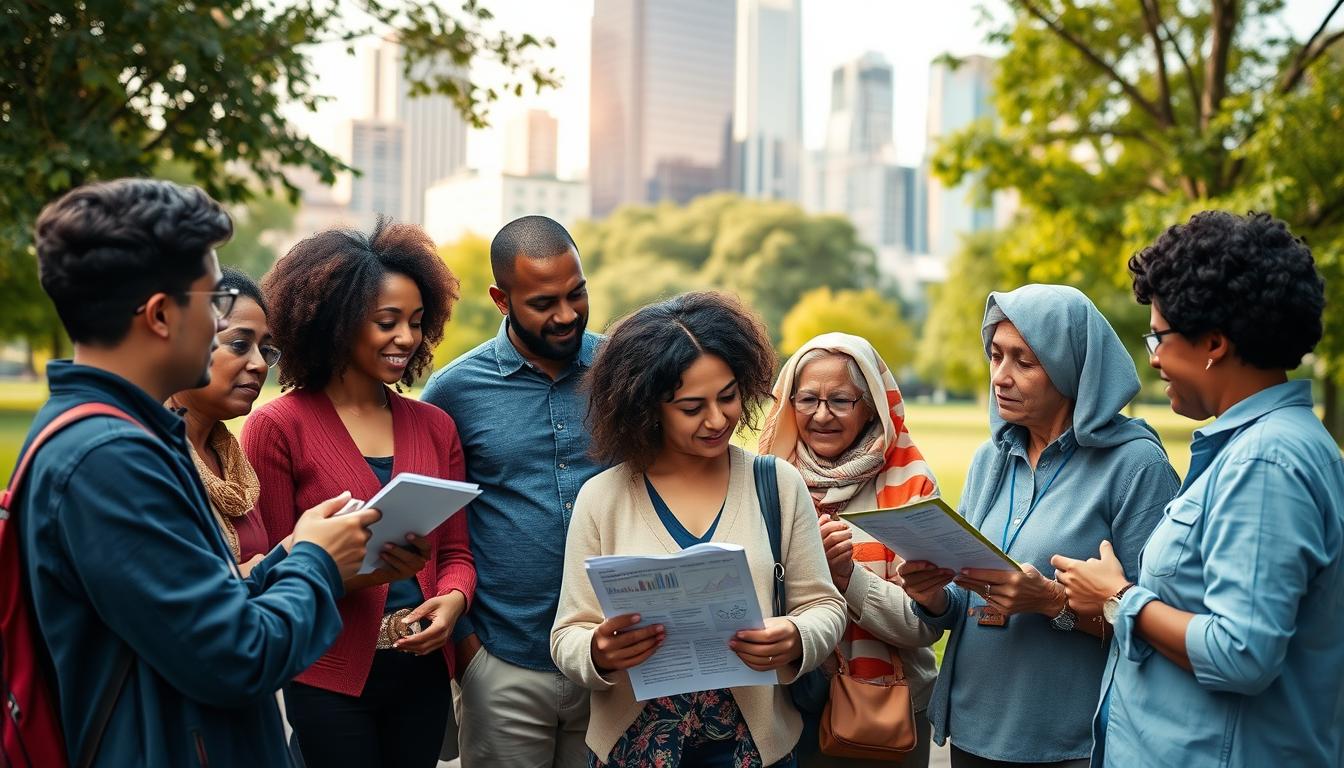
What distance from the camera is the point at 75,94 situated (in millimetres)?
7555

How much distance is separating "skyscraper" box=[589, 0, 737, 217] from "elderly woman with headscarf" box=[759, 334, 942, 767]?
482 ft

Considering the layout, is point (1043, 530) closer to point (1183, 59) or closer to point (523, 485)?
point (523, 485)

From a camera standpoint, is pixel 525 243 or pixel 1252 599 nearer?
pixel 1252 599

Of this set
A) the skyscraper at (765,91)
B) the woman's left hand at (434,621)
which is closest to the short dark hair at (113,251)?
the woman's left hand at (434,621)

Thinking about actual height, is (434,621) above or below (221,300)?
below

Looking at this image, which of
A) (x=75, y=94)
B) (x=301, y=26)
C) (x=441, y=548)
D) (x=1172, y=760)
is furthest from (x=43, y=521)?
(x=301, y=26)

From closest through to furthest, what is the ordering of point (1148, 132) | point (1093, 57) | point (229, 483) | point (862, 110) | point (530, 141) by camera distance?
point (229, 483) → point (1093, 57) → point (1148, 132) → point (530, 141) → point (862, 110)

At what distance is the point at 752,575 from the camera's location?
3199 millimetres

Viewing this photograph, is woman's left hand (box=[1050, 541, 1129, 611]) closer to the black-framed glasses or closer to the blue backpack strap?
the black-framed glasses

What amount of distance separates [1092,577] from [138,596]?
88.8 inches

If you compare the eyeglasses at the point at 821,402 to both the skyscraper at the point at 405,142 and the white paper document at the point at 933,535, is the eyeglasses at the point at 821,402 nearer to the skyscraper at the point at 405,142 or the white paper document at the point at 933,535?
the white paper document at the point at 933,535

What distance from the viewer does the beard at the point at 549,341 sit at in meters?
3.97

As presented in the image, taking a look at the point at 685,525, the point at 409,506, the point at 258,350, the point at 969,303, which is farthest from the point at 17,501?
the point at 969,303

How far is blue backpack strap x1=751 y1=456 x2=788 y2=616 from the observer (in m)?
3.36
